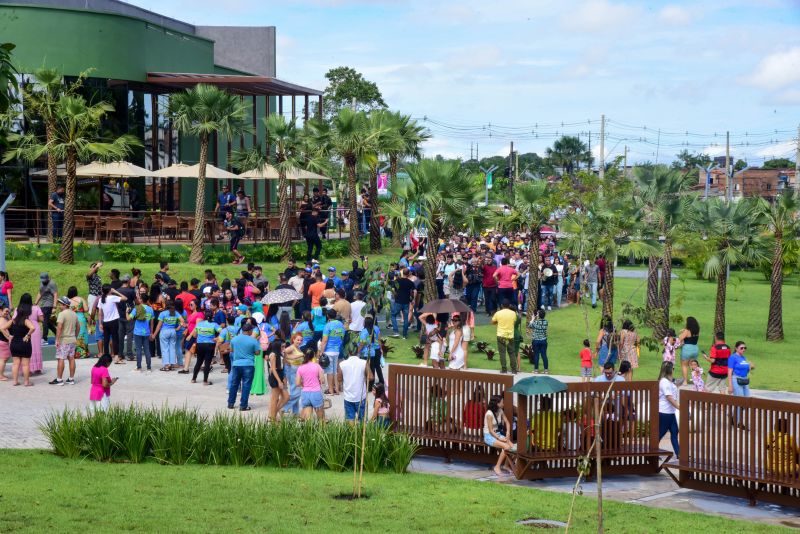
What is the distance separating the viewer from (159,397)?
57.6ft

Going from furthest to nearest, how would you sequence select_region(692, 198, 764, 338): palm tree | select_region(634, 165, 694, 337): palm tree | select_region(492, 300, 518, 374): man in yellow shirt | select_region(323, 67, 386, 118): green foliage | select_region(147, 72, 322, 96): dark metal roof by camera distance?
1. select_region(323, 67, 386, 118): green foliage
2. select_region(147, 72, 322, 96): dark metal roof
3. select_region(692, 198, 764, 338): palm tree
4. select_region(634, 165, 694, 337): palm tree
5. select_region(492, 300, 518, 374): man in yellow shirt

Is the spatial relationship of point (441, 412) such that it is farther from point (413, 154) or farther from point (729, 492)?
point (413, 154)

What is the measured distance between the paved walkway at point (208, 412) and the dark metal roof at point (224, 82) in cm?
1667

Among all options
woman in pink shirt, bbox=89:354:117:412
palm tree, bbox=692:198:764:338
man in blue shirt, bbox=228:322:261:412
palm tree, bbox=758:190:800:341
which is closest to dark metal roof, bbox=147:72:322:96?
palm tree, bbox=692:198:764:338

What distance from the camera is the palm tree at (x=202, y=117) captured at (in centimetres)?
3061

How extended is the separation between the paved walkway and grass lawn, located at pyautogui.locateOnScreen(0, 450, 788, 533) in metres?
0.82

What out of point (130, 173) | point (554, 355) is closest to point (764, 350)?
point (554, 355)

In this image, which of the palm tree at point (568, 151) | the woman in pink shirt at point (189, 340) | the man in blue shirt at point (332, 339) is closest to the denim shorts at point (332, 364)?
the man in blue shirt at point (332, 339)

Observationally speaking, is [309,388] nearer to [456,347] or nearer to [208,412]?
[208,412]

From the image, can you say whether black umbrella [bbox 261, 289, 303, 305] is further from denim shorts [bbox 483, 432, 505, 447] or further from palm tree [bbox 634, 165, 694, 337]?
palm tree [bbox 634, 165, 694, 337]

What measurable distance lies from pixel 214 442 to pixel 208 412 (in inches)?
106

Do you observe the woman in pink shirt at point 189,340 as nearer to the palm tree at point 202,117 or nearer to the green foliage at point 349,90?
the palm tree at point 202,117

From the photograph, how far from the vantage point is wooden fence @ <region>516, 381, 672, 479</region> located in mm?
13516

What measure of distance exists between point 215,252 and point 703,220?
1460 cm
